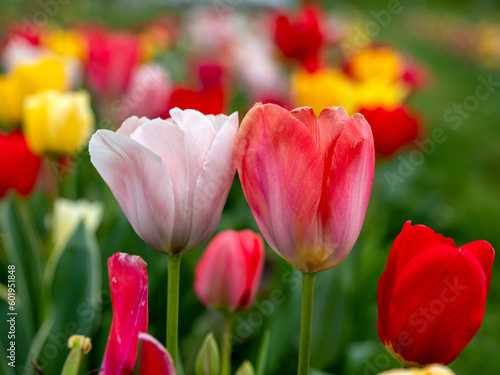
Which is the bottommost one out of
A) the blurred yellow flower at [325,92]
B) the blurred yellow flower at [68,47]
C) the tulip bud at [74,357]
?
A: the blurred yellow flower at [68,47]

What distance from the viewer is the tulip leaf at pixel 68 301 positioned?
0.93 m

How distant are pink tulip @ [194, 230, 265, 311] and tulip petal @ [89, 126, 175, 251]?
26cm

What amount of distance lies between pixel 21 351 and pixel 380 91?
3.85 feet

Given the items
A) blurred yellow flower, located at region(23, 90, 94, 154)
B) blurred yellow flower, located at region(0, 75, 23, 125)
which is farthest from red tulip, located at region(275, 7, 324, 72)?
blurred yellow flower, located at region(23, 90, 94, 154)

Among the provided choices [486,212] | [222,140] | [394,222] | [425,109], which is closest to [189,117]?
[222,140]

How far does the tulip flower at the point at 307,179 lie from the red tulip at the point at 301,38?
1.81m

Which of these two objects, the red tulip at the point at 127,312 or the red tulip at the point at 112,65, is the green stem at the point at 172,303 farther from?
the red tulip at the point at 112,65

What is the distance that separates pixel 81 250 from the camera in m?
1.02

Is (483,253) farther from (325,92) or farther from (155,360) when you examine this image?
(325,92)

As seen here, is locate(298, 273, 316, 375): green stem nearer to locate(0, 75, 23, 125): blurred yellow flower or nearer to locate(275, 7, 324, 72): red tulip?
locate(0, 75, 23, 125): blurred yellow flower

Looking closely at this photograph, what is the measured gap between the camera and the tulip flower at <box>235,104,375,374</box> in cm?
47

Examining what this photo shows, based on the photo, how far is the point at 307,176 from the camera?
1.53 ft

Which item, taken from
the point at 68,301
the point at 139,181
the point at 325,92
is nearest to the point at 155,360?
the point at 139,181

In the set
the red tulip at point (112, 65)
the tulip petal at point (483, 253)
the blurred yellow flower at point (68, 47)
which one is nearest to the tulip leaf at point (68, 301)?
the tulip petal at point (483, 253)
